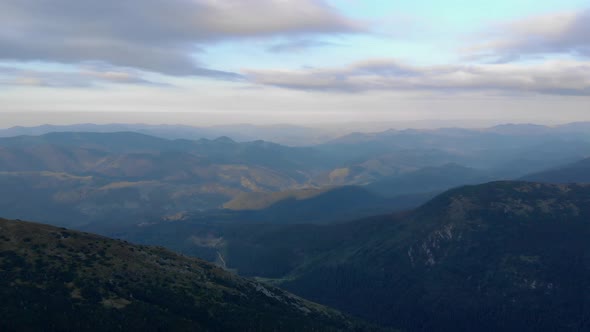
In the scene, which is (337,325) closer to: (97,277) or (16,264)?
(97,277)

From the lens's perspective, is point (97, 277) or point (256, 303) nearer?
point (97, 277)

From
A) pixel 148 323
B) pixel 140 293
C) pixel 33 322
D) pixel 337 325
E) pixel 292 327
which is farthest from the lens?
pixel 337 325

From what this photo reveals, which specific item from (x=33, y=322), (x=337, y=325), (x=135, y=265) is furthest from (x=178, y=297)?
(x=337, y=325)

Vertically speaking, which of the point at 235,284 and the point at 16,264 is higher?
the point at 16,264

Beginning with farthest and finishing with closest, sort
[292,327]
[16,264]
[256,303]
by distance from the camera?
[256,303] → [292,327] → [16,264]

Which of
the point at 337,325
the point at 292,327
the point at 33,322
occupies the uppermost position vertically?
the point at 33,322

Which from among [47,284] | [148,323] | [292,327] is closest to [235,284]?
[292,327]
